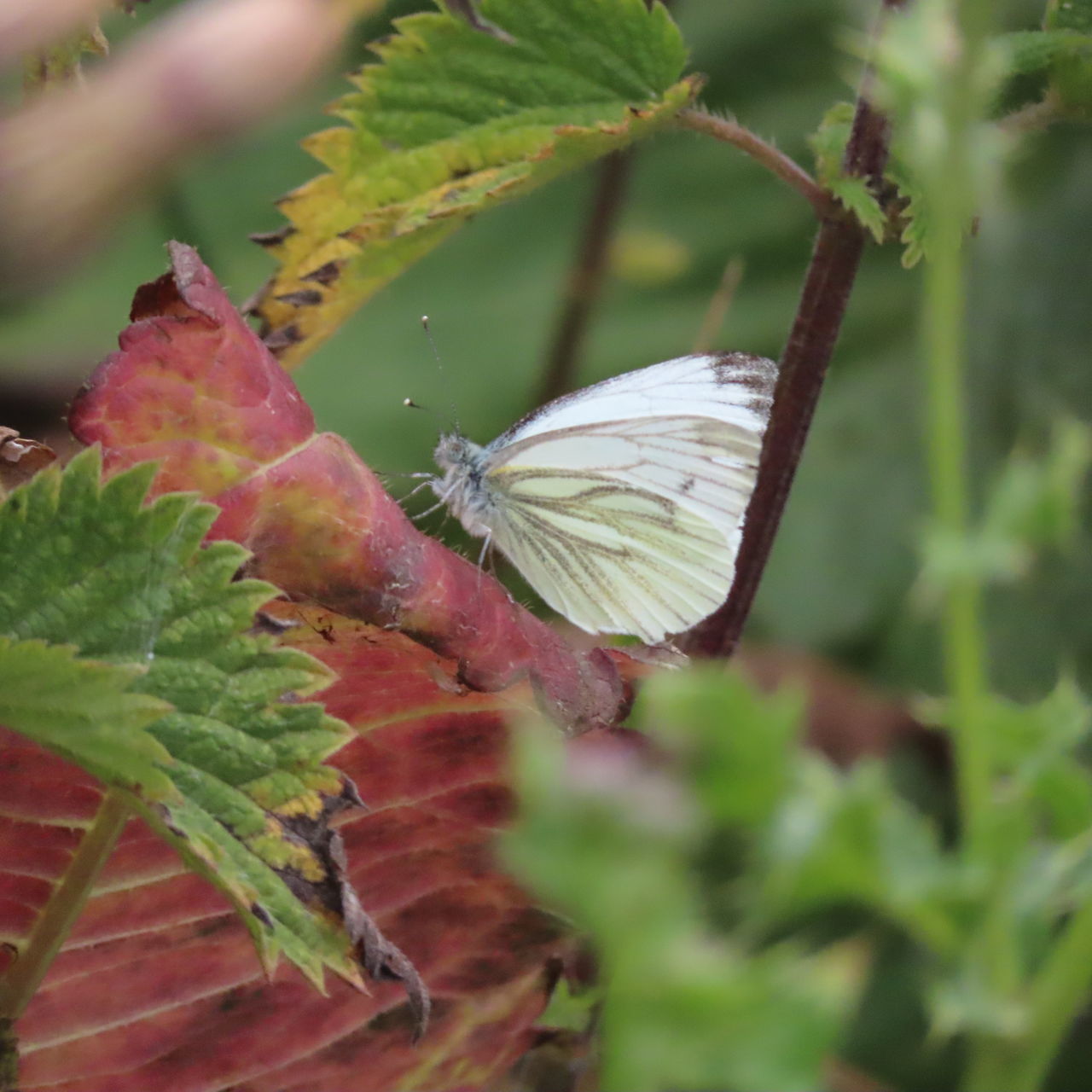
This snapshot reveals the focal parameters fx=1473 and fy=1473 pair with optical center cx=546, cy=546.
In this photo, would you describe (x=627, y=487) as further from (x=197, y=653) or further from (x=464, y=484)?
(x=197, y=653)

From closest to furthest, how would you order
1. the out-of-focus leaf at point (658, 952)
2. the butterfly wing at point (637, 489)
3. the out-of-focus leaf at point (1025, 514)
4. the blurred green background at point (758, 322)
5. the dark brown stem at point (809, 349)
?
1. the out-of-focus leaf at point (658, 952)
2. the out-of-focus leaf at point (1025, 514)
3. the dark brown stem at point (809, 349)
4. the butterfly wing at point (637, 489)
5. the blurred green background at point (758, 322)

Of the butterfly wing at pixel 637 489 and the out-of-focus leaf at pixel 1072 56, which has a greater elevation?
the out-of-focus leaf at pixel 1072 56

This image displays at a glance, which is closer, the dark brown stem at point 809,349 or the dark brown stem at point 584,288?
the dark brown stem at point 809,349

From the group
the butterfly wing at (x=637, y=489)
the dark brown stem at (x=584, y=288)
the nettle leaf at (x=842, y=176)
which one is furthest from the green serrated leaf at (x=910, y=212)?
the dark brown stem at (x=584, y=288)

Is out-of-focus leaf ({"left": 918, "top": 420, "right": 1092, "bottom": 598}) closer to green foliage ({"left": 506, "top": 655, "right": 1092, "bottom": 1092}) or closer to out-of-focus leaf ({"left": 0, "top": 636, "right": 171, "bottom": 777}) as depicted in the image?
green foliage ({"left": 506, "top": 655, "right": 1092, "bottom": 1092})

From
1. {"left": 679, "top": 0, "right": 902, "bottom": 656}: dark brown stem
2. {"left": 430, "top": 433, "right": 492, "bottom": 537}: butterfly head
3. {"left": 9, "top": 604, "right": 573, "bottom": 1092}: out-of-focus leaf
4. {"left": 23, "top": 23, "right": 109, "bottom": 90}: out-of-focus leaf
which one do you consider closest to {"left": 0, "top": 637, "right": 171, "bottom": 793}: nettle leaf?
{"left": 9, "top": 604, "right": 573, "bottom": 1092}: out-of-focus leaf

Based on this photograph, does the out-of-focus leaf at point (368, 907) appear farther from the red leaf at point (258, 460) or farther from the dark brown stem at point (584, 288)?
the dark brown stem at point (584, 288)
